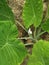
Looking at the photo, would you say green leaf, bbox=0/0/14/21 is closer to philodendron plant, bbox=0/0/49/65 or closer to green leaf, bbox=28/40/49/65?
philodendron plant, bbox=0/0/49/65

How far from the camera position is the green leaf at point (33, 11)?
1.72 meters

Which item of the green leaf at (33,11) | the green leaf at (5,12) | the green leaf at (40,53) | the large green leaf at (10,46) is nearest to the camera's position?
the green leaf at (40,53)

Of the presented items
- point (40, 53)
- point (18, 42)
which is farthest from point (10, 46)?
point (40, 53)

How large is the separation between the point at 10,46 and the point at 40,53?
0.79ft

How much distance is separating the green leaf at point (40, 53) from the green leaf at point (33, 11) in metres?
0.34

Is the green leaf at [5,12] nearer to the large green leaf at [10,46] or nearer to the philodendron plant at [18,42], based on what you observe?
the philodendron plant at [18,42]

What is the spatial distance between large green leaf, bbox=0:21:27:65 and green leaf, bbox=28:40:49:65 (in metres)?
0.11

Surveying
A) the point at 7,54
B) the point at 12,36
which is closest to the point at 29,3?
the point at 12,36

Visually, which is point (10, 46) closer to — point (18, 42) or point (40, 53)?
point (18, 42)

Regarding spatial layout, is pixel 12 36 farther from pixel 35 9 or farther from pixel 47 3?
pixel 47 3

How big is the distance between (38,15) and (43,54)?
38 cm

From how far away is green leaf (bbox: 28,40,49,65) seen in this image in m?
1.50

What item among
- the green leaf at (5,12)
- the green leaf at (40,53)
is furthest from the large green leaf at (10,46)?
the green leaf at (5,12)

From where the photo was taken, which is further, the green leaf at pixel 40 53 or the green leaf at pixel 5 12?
the green leaf at pixel 5 12
